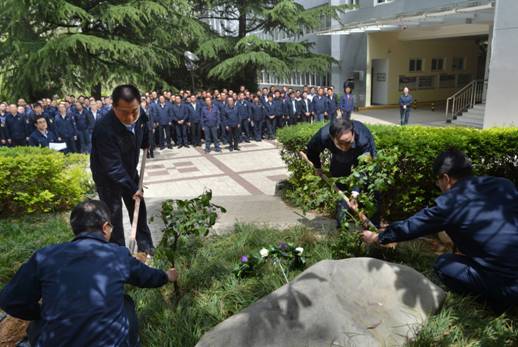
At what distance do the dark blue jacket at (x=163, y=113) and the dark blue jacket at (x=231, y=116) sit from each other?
1.87 metres

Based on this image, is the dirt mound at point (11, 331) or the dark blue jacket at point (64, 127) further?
the dark blue jacket at point (64, 127)

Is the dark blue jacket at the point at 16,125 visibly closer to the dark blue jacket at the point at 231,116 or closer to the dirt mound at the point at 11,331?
the dark blue jacket at the point at 231,116

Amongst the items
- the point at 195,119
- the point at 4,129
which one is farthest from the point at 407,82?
the point at 4,129

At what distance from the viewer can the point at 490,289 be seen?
3.02m

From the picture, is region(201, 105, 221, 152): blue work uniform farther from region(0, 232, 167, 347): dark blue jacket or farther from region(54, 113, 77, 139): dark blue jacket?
region(0, 232, 167, 347): dark blue jacket

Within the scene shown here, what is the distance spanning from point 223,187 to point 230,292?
5.31 m

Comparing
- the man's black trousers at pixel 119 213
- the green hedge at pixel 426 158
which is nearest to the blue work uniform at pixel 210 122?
the green hedge at pixel 426 158

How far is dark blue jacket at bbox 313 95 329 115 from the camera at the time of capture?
16.0 meters

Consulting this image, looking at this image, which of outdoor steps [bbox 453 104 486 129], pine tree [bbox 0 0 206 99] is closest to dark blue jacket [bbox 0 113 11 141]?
pine tree [bbox 0 0 206 99]

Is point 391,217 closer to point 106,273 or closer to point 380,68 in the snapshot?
point 106,273

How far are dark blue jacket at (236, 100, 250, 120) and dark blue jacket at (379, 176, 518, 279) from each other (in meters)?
11.3

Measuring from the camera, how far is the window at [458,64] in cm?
2600

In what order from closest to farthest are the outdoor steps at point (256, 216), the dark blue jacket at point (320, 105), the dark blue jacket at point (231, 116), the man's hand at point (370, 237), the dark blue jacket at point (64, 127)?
the man's hand at point (370, 237), the outdoor steps at point (256, 216), the dark blue jacket at point (64, 127), the dark blue jacket at point (231, 116), the dark blue jacket at point (320, 105)

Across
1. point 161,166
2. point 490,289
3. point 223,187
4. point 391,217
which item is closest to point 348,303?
point 490,289
